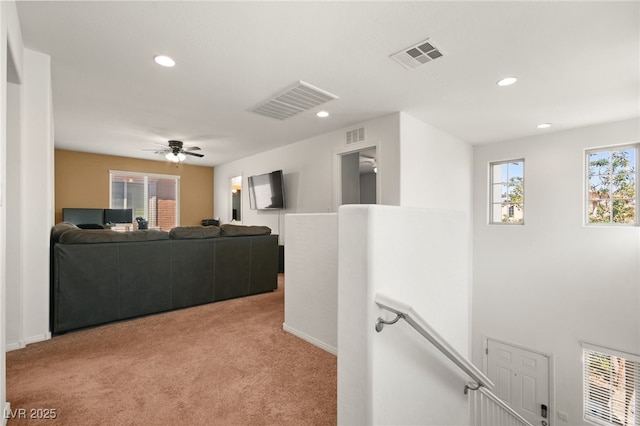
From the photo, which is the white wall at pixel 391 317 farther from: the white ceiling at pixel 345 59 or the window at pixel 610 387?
the window at pixel 610 387

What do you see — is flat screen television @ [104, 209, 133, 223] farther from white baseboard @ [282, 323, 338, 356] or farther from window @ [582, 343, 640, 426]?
window @ [582, 343, 640, 426]

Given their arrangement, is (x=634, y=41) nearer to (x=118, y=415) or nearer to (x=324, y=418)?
(x=324, y=418)

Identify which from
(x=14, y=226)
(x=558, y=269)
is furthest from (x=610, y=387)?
(x=14, y=226)

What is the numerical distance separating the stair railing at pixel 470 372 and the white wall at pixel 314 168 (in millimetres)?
2415

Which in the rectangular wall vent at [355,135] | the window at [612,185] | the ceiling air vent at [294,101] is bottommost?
the window at [612,185]

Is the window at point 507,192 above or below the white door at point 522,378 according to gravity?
above

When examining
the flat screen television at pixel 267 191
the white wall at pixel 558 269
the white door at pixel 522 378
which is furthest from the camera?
the flat screen television at pixel 267 191

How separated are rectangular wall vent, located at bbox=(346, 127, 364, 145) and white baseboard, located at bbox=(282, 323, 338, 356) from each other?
303 cm

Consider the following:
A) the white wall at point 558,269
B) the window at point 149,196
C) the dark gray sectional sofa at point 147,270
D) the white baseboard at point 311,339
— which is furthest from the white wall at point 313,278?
the window at point 149,196

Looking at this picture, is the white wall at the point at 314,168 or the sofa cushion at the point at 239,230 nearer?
the sofa cushion at the point at 239,230

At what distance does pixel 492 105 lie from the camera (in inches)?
146

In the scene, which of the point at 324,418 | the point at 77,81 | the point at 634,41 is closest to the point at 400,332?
the point at 324,418

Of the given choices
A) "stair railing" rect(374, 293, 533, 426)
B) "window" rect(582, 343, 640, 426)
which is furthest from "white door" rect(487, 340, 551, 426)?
"stair railing" rect(374, 293, 533, 426)

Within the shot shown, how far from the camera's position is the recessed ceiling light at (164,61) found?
8.70ft
